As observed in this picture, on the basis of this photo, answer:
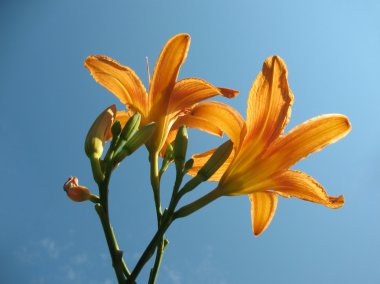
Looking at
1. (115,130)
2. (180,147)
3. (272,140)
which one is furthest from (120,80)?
(272,140)

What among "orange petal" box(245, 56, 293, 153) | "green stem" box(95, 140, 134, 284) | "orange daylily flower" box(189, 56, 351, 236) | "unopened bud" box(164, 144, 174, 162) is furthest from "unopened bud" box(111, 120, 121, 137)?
"orange petal" box(245, 56, 293, 153)

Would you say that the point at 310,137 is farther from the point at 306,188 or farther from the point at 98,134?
the point at 98,134

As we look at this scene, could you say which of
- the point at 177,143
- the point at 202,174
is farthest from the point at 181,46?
the point at 202,174

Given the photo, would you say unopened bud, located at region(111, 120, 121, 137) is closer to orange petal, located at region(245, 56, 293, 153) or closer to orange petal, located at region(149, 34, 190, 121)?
orange petal, located at region(149, 34, 190, 121)

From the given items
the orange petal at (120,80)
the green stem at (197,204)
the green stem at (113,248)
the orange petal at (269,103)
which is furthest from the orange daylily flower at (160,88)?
the green stem at (113,248)

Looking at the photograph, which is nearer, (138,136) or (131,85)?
(138,136)

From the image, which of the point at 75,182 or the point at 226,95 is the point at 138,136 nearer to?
the point at 75,182
